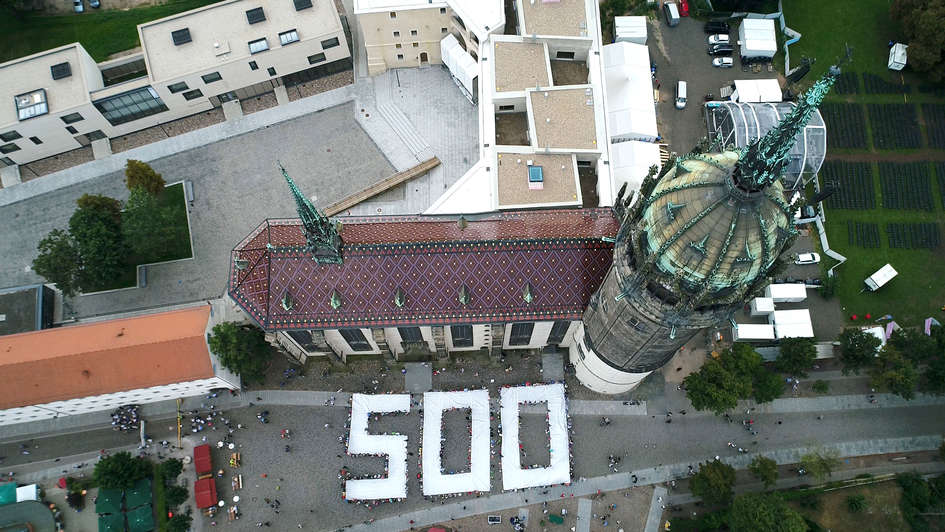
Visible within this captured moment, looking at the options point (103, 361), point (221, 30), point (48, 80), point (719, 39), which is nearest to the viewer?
point (103, 361)

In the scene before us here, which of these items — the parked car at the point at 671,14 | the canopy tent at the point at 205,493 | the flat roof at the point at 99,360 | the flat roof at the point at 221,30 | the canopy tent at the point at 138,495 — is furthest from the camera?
the parked car at the point at 671,14

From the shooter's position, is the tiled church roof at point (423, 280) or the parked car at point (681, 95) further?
the parked car at point (681, 95)

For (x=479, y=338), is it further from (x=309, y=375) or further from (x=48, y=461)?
(x=48, y=461)

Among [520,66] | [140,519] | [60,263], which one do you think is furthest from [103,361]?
[520,66]

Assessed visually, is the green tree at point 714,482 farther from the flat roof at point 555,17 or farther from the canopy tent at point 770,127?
the flat roof at point 555,17

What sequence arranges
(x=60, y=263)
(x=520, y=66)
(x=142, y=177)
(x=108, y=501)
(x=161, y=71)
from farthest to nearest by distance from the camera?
(x=161, y=71)
(x=520, y=66)
(x=142, y=177)
(x=60, y=263)
(x=108, y=501)

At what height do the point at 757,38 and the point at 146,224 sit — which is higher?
the point at 757,38

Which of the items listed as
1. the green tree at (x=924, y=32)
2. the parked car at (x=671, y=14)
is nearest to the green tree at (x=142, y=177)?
the parked car at (x=671, y=14)

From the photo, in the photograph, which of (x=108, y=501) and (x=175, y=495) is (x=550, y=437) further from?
(x=108, y=501)
